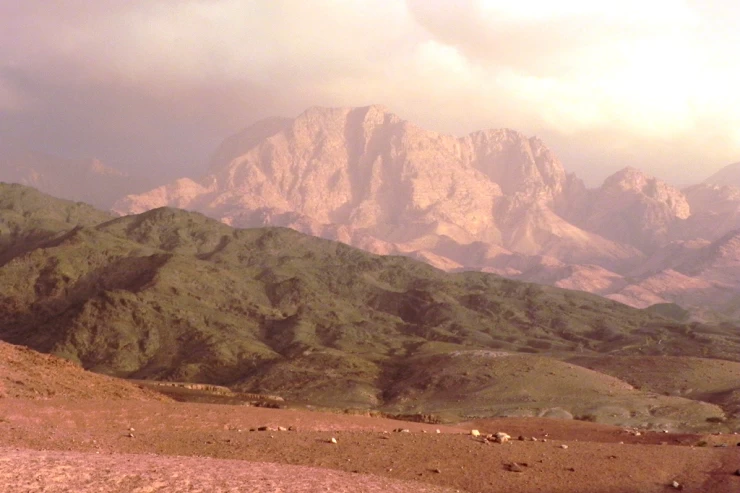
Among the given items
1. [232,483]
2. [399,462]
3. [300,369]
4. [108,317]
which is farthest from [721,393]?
[108,317]

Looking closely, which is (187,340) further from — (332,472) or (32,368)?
(332,472)

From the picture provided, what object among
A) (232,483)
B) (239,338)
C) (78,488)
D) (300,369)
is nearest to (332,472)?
(232,483)

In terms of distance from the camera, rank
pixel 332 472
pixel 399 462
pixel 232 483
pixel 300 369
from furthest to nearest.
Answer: pixel 300 369 < pixel 399 462 < pixel 332 472 < pixel 232 483

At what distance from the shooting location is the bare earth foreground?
73.7 feet

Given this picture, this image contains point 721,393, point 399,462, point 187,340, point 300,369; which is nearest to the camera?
point 399,462

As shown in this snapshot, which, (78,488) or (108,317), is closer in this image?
(78,488)

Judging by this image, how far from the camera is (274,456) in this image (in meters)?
31.2

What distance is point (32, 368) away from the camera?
4897 centimetres

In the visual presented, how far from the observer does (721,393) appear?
10912cm

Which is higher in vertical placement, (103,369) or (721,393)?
(721,393)

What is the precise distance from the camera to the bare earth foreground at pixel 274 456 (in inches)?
885

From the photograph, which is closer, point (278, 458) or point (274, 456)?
point (278, 458)

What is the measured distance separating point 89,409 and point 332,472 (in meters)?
19.3

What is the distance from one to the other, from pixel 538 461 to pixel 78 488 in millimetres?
20720
